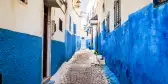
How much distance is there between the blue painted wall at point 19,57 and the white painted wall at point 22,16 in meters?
0.15

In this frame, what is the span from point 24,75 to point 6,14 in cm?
190

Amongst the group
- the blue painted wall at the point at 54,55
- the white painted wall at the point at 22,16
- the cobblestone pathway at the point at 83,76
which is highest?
the white painted wall at the point at 22,16

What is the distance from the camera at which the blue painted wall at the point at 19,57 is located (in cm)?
504

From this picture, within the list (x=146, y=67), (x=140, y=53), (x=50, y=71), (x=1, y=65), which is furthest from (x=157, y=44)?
(x=50, y=71)

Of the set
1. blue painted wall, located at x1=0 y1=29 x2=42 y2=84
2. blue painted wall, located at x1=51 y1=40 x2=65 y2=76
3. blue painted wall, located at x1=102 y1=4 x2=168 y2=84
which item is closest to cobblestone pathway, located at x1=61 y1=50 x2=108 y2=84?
blue painted wall, located at x1=51 y1=40 x2=65 y2=76

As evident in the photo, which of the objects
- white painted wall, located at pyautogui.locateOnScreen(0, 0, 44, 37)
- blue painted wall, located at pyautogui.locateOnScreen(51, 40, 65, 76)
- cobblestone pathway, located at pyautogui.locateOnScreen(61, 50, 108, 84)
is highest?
white painted wall, located at pyautogui.locateOnScreen(0, 0, 44, 37)

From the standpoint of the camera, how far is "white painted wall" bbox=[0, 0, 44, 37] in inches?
199

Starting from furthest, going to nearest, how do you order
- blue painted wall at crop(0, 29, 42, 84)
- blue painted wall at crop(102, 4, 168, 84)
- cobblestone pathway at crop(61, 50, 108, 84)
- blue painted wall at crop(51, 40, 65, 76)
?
blue painted wall at crop(51, 40, 65, 76), cobblestone pathway at crop(61, 50, 108, 84), blue painted wall at crop(0, 29, 42, 84), blue painted wall at crop(102, 4, 168, 84)

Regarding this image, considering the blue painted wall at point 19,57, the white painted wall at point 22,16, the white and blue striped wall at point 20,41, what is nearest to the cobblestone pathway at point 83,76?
the white and blue striped wall at point 20,41

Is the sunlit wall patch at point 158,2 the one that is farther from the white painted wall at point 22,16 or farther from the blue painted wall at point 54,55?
the blue painted wall at point 54,55

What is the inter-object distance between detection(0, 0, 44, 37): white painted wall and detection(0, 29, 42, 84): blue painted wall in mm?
152

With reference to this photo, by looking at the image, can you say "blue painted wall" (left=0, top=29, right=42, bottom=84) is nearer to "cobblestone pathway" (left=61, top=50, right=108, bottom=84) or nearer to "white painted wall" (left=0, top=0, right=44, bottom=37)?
"white painted wall" (left=0, top=0, right=44, bottom=37)

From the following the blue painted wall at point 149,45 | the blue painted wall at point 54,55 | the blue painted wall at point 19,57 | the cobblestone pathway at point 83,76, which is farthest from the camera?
the blue painted wall at point 54,55

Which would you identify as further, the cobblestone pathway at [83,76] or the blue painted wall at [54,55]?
the blue painted wall at [54,55]
